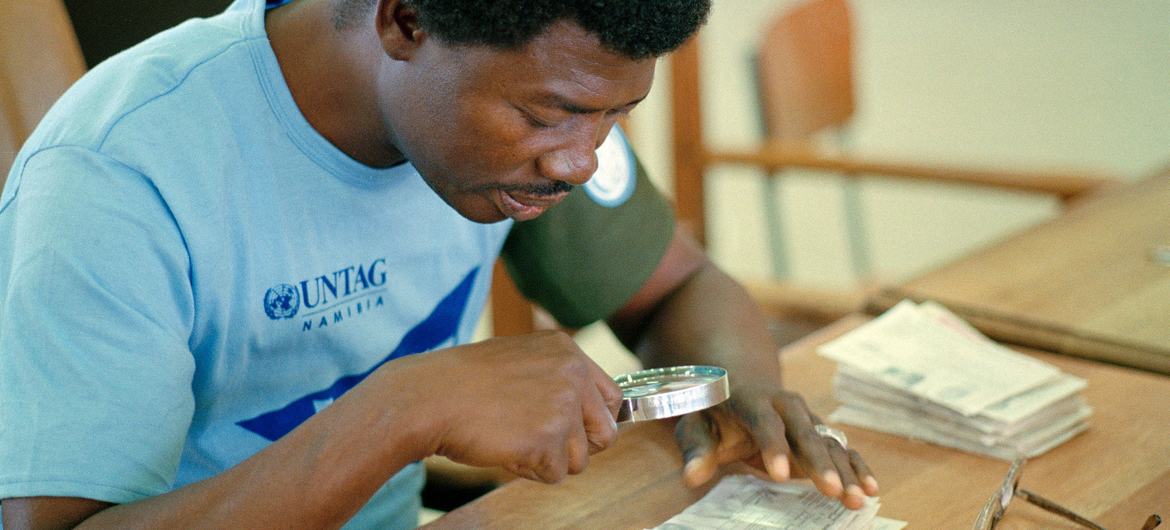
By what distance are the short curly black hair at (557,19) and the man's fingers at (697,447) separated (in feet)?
1.33

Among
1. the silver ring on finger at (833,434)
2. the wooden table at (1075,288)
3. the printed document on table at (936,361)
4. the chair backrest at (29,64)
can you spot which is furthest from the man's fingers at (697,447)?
the chair backrest at (29,64)

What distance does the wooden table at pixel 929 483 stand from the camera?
3.85ft

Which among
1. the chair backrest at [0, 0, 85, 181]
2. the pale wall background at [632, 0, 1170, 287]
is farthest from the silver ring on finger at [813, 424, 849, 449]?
the pale wall background at [632, 0, 1170, 287]

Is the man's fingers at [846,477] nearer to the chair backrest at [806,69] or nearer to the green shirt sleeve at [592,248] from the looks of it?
the green shirt sleeve at [592,248]

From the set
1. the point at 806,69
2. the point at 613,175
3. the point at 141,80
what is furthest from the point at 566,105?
the point at 806,69

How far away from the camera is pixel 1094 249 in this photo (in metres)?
1.91

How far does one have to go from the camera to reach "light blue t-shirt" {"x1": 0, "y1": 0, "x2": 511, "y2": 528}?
991mm

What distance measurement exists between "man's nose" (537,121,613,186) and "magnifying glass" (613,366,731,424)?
0.20m

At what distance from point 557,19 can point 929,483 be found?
0.59 m

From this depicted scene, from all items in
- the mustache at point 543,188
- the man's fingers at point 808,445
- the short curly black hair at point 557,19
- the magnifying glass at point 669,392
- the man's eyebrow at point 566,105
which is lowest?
the man's fingers at point 808,445

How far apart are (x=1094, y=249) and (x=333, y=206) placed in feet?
3.94

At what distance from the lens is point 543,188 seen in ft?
3.65

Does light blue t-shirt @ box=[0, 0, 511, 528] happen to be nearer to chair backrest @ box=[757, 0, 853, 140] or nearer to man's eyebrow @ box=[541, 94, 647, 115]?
man's eyebrow @ box=[541, 94, 647, 115]

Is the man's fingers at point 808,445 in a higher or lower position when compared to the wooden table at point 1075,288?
higher
